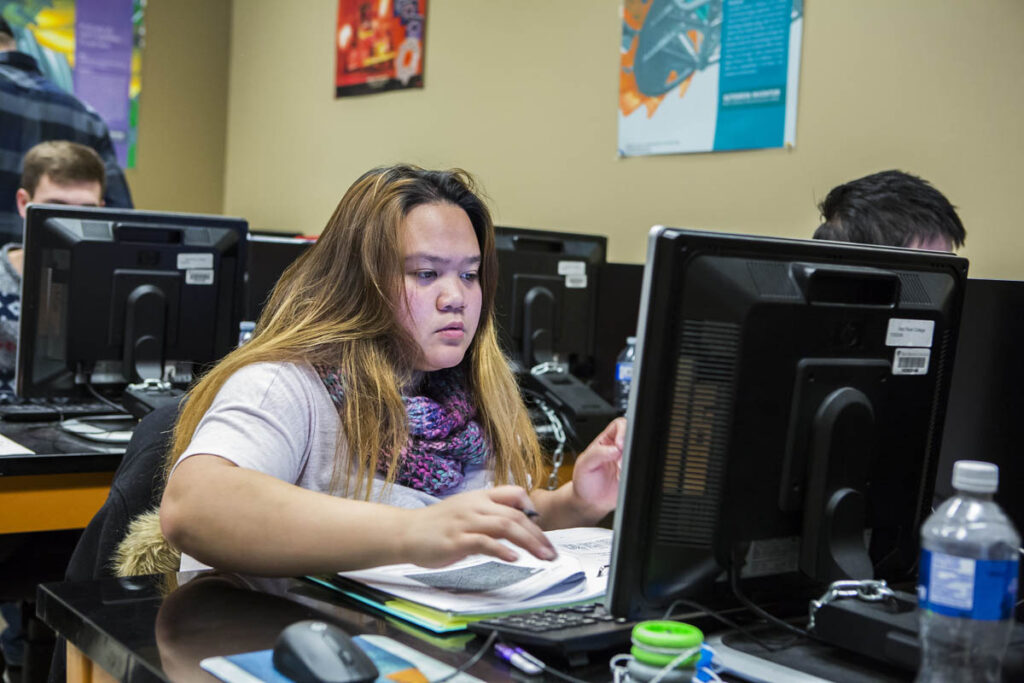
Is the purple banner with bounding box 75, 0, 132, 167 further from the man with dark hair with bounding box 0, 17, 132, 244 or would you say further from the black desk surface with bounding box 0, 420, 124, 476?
the black desk surface with bounding box 0, 420, 124, 476

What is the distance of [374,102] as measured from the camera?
4.37 meters

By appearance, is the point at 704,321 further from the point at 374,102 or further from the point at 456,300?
the point at 374,102

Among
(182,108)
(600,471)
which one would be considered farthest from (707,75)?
(182,108)

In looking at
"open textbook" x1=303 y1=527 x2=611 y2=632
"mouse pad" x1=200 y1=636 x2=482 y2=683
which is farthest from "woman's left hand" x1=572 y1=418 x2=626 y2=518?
"mouse pad" x1=200 y1=636 x2=482 y2=683

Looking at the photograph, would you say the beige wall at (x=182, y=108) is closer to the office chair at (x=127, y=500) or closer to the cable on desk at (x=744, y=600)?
the office chair at (x=127, y=500)

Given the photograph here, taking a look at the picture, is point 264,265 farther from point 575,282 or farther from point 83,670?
point 83,670

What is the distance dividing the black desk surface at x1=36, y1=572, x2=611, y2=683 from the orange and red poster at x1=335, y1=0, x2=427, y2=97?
323 centimetres

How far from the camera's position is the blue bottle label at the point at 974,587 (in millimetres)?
797

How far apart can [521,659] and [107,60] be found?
462 cm

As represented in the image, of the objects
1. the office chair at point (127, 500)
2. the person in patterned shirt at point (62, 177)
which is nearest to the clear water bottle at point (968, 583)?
the office chair at point (127, 500)

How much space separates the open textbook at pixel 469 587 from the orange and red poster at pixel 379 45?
323 centimetres

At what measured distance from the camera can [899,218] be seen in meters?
1.87

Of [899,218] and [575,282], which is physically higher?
[899,218]

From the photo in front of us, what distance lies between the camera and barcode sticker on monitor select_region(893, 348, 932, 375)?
3.43ft
